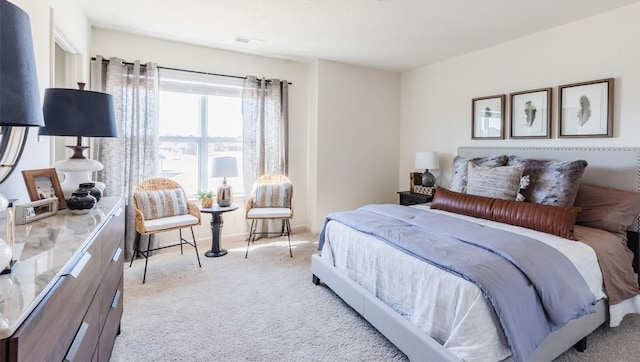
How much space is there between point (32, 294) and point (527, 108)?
13.5ft

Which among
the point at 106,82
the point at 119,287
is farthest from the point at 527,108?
the point at 106,82

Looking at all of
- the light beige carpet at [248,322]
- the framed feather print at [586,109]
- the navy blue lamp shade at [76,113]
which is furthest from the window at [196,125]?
the framed feather print at [586,109]

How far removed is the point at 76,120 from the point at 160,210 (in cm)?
163

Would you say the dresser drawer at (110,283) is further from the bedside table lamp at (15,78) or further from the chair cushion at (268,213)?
the chair cushion at (268,213)

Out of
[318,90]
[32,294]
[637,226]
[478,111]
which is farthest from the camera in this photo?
[318,90]

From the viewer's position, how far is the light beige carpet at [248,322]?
197 cm

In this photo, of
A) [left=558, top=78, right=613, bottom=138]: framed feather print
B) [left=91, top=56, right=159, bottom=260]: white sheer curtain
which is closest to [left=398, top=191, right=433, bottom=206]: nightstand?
[left=558, top=78, right=613, bottom=138]: framed feather print

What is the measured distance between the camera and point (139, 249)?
3590mm

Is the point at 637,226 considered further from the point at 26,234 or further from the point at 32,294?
the point at 26,234

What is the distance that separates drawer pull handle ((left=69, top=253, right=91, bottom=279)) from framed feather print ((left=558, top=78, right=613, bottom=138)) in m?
3.88

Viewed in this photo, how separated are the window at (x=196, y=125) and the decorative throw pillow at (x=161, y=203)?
0.47m

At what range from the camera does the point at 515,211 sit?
258cm

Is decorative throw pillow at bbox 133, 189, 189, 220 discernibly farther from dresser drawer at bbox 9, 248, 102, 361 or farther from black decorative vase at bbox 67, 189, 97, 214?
dresser drawer at bbox 9, 248, 102, 361

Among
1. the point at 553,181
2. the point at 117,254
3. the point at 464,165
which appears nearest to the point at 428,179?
the point at 464,165
